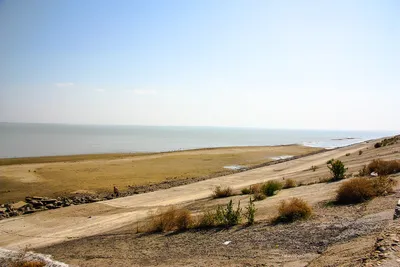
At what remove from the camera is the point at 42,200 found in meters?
20.1

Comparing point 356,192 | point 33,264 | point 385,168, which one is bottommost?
point 33,264

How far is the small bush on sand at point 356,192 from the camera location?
9.51 metres

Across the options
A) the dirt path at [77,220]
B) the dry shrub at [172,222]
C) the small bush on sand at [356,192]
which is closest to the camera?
the small bush on sand at [356,192]

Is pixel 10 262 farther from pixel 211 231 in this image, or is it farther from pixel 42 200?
pixel 42 200

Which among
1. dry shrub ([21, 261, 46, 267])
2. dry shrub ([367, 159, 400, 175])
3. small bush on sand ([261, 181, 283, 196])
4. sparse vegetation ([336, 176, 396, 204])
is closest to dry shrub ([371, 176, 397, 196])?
sparse vegetation ([336, 176, 396, 204])

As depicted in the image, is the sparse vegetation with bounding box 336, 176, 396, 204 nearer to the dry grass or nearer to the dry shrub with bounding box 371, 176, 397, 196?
the dry shrub with bounding box 371, 176, 397, 196

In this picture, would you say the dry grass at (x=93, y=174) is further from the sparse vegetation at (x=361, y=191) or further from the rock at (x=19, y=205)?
the sparse vegetation at (x=361, y=191)

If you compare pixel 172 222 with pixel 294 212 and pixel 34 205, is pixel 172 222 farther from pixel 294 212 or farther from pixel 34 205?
pixel 34 205

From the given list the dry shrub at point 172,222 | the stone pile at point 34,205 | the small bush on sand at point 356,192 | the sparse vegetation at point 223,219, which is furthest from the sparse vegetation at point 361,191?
the stone pile at point 34,205

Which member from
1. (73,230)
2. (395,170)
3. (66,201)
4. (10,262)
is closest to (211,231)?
(10,262)

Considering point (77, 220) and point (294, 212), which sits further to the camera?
point (77, 220)

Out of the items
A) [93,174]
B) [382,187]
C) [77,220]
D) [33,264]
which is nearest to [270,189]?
[382,187]

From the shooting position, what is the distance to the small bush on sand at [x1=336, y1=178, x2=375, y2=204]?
31.2 ft

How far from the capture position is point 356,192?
9.54 metres
